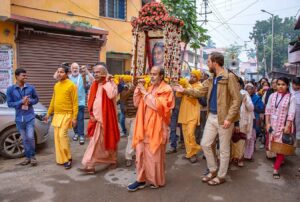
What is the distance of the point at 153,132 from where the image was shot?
155 inches

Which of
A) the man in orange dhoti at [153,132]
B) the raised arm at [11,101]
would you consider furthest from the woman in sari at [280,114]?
the raised arm at [11,101]

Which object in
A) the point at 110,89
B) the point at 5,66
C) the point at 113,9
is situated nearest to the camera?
the point at 110,89

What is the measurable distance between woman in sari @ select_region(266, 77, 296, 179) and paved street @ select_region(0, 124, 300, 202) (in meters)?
0.49

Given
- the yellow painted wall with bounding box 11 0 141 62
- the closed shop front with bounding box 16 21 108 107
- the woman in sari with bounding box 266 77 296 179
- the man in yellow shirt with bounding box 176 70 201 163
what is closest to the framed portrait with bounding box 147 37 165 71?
the man in yellow shirt with bounding box 176 70 201 163

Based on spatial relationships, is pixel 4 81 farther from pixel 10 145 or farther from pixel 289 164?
pixel 289 164

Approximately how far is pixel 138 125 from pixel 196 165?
1.76 metres

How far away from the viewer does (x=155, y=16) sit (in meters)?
5.31

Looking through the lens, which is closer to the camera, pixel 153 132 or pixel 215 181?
pixel 153 132

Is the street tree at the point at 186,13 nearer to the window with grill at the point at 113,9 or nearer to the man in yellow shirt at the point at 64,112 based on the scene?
the window with grill at the point at 113,9

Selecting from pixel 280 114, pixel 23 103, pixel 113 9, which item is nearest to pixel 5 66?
pixel 23 103

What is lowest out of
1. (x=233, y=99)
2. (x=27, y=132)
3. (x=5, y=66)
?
(x=27, y=132)

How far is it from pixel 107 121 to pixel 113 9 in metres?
10.3

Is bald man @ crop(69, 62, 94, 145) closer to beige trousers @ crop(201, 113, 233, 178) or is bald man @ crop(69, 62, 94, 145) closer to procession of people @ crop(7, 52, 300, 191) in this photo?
procession of people @ crop(7, 52, 300, 191)

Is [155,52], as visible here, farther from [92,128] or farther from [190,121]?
[92,128]
